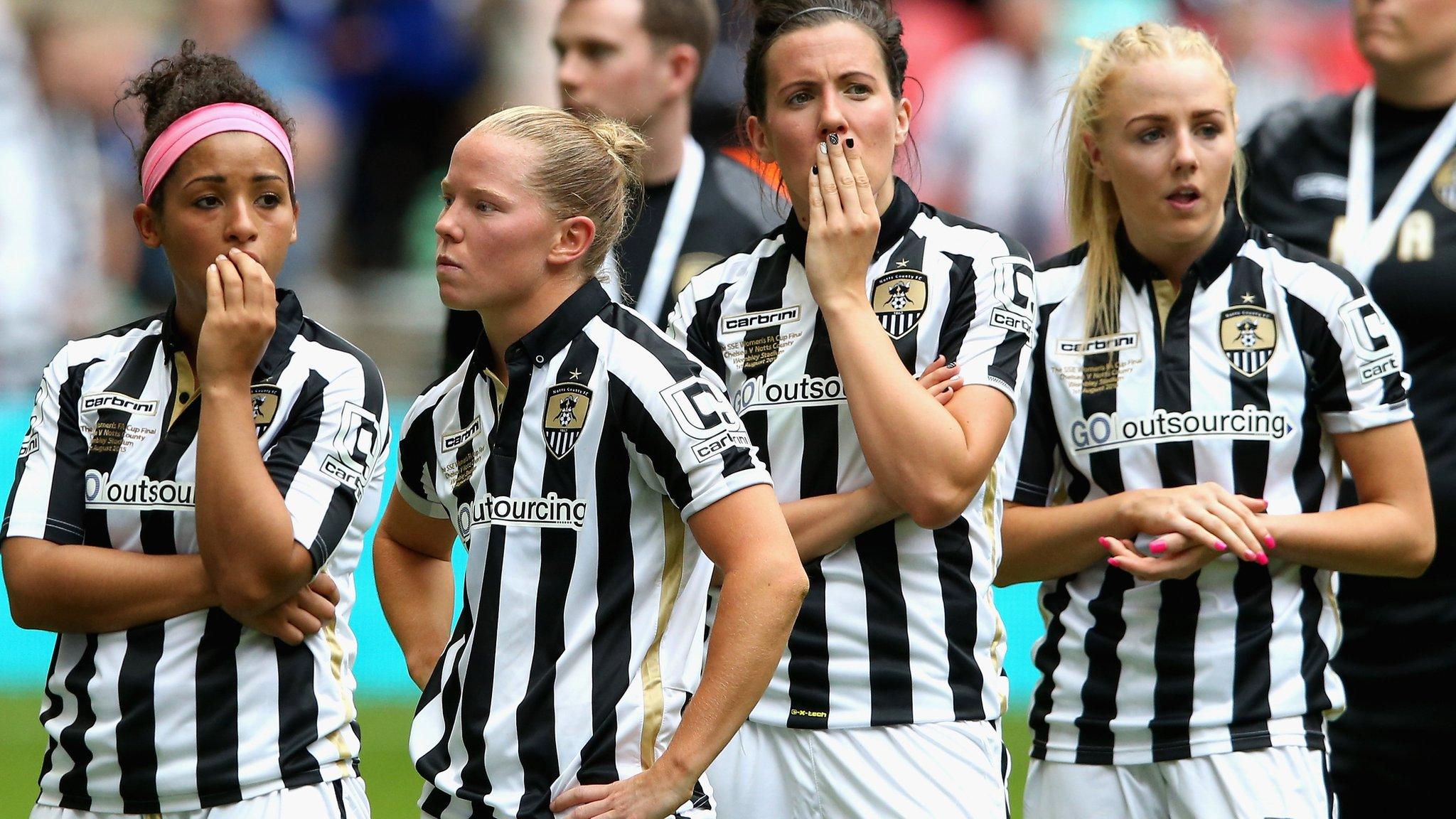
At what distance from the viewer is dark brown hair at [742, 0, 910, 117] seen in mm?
3350

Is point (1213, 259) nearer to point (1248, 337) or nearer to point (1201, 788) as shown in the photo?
point (1248, 337)

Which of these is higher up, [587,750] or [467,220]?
[467,220]

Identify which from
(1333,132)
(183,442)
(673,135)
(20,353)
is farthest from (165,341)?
(20,353)

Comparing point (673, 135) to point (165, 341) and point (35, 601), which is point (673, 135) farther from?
point (35, 601)

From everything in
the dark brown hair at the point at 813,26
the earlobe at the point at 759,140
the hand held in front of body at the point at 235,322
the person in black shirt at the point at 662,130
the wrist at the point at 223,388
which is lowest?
the wrist at the point at 223,388

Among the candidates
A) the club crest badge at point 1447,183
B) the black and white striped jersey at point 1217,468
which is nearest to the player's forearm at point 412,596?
the black and white striped jersey at point 1217,468

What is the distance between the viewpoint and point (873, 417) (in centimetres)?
301

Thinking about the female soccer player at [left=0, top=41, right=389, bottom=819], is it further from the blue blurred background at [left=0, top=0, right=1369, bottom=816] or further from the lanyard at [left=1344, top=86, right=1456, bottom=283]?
the blue blurred background at [left=0, top=0, right=1369, bottom=816]

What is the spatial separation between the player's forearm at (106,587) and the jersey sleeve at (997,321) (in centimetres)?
147

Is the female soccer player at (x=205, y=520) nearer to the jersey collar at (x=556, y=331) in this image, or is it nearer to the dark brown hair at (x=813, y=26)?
the jersey collar at (x=556, y=331)

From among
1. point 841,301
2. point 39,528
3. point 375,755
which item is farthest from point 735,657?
point 375,755

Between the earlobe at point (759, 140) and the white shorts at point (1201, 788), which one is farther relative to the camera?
the earlobe at point (759, 140)

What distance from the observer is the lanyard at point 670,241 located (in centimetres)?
470

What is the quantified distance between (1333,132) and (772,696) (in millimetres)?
2366
